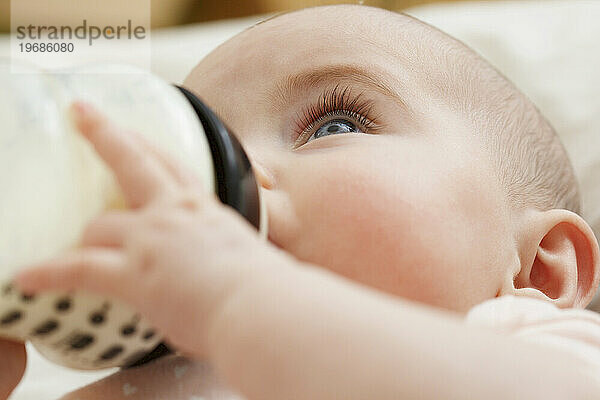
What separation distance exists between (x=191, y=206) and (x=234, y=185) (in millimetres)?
75

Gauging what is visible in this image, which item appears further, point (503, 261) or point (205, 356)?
point (503, 261)

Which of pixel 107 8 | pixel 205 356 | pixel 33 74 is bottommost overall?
pixel 107 8

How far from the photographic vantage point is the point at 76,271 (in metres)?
0.47

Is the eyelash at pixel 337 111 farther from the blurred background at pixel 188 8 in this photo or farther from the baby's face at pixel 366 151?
the blurred background at pixel 188 8

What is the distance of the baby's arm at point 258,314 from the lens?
47 centimetres

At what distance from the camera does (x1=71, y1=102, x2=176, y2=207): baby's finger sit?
49 cm

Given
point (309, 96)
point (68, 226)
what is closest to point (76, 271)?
point (68, 226)

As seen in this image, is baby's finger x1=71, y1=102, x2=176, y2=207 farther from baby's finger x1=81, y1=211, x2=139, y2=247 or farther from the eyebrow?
the eyebrow

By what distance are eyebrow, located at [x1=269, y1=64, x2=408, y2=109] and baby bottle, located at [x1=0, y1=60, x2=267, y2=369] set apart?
28 centimetres

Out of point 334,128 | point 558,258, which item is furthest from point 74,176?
Answer: point 558,258

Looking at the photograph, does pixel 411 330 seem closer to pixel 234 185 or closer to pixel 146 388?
pixel 234 185

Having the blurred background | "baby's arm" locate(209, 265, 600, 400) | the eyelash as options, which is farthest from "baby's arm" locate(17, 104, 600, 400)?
the blurred background

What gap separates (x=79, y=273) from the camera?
47cm

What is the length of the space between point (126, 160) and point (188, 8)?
1.80m
